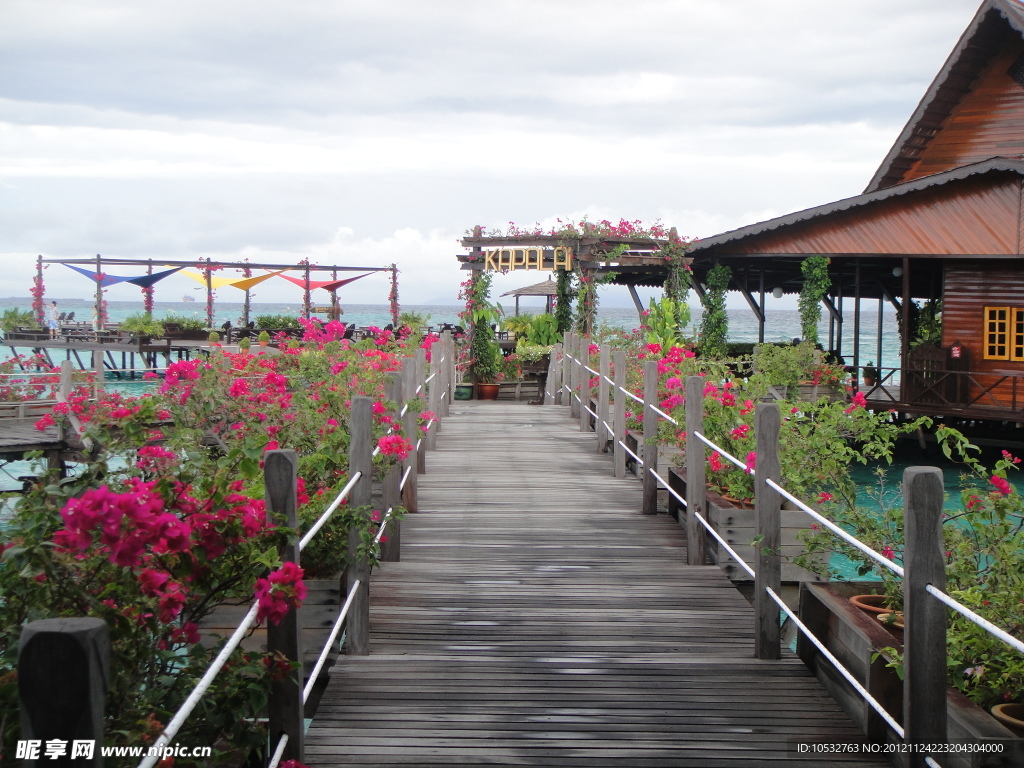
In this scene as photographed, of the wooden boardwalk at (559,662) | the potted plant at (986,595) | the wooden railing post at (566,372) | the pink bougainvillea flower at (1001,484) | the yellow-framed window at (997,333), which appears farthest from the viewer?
the yellow-framed window at (997,333)

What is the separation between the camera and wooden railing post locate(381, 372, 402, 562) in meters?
5.93

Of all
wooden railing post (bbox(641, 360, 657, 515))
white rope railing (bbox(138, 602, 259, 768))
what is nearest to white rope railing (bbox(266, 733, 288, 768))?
white rope railing (bbox(138, 602, 259, 768))

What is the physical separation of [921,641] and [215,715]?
2.03 metres

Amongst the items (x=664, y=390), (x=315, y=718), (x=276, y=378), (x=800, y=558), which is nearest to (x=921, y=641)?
(x=800, y=558)

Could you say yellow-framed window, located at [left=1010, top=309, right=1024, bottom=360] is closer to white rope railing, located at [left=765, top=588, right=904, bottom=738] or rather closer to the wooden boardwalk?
the wooden boardwalk

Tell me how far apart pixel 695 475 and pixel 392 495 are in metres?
1.85

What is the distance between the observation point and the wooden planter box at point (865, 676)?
9.45ft

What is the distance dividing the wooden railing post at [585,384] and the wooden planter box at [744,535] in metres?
6.18

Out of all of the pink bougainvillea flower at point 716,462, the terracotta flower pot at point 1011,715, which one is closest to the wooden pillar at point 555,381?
the pink bougainvillea flower at point 716,462

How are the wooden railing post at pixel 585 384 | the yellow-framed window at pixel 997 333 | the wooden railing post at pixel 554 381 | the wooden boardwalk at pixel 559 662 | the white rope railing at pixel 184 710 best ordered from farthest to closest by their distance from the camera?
1. the yellow-framed window at pixel 997 333
2. the wooden railing post at pixel 554 381
3. the wooden railing post at pixel 585 384
4. the wooden boardwalk at pixel 559 662
5. the white rope railing at pixel 184 710

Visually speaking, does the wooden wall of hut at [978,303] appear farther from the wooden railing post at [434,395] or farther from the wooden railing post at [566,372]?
the wooden railing post at [434,395]

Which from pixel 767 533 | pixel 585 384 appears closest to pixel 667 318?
pixel 585 384

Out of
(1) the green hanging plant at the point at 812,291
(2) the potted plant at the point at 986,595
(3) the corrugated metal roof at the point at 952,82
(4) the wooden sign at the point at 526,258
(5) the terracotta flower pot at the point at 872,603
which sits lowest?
(5) the terracotta flower pot at the point at 872,603

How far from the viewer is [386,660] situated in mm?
4430
